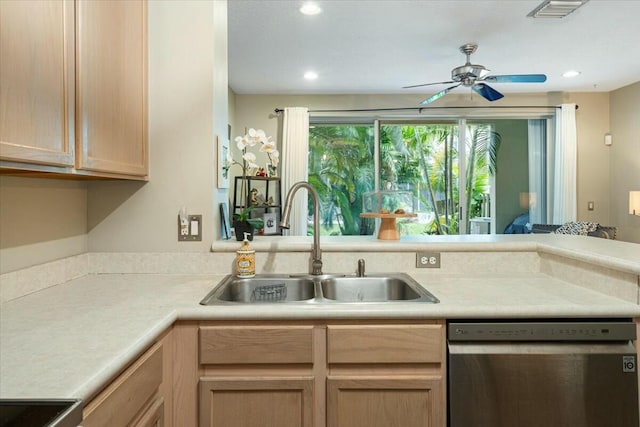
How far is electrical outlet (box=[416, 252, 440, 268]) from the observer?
2000 millimetres

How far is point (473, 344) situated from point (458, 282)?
17.5 inches

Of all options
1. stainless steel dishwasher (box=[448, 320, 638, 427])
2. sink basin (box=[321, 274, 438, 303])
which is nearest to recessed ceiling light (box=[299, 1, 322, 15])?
sink basin (box=[321, 274, 438, 303])

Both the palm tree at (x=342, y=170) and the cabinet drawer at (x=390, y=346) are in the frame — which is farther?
the palm tree at (x=342, y=170)

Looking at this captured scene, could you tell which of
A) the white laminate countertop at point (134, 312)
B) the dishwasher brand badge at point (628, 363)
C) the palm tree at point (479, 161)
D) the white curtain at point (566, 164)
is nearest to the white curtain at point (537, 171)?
the white curtain at point (566, 164)

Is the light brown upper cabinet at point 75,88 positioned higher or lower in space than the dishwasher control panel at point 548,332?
higher

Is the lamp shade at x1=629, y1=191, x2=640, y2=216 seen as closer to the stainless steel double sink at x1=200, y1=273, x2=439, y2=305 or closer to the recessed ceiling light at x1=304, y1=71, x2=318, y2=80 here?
the recessed ceiling light at x1=304, y1=71, x2=318, y2=80

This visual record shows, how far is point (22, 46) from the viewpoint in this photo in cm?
108

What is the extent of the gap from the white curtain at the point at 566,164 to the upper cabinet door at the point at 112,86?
546cm

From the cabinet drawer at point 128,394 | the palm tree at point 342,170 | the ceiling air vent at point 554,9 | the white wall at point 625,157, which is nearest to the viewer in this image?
the cabinet drawer at point 128,394

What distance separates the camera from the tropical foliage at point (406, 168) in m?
5.73

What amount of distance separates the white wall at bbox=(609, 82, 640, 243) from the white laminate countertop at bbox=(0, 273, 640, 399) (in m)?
4.56

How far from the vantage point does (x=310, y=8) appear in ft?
10.4

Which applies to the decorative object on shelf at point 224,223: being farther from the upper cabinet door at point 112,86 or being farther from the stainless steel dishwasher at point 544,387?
the stainless steel dishwasher at point 544,387

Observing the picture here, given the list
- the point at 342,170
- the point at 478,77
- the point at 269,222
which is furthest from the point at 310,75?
the point at 269,222
